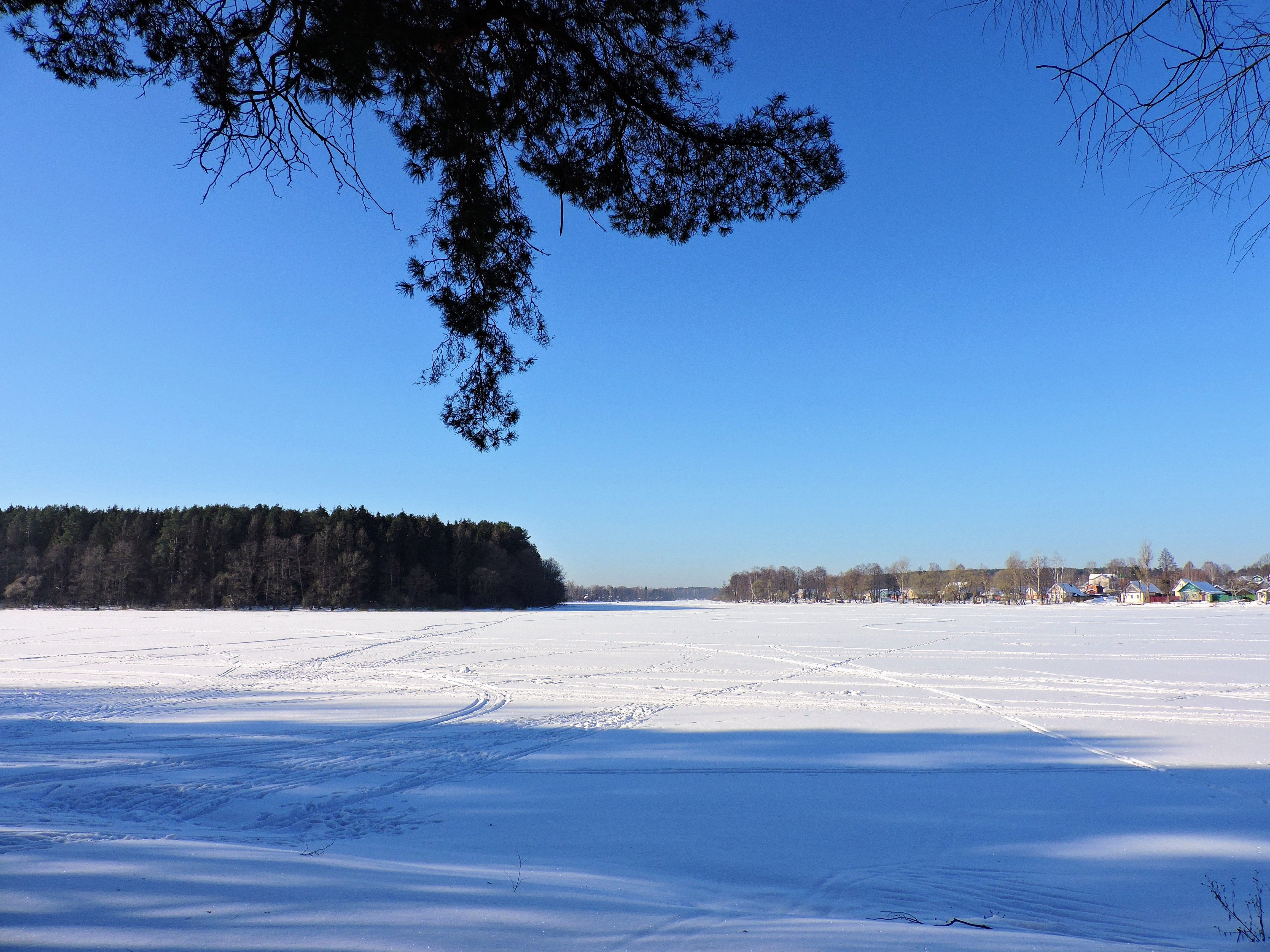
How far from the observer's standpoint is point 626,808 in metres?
5.08

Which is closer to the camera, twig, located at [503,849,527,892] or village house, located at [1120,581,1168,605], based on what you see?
twig, located at [503,849,527,892]

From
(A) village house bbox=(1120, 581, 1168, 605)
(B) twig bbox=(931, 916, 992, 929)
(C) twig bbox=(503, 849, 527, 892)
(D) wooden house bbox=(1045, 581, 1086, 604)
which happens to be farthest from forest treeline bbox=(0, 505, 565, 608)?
(D) wooden house bbox=(1045, 581, 1086, 604)

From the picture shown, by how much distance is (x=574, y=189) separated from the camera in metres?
3.87

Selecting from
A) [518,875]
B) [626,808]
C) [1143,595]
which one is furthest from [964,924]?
[1143,595]

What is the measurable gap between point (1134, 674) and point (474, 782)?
1282 centimetres

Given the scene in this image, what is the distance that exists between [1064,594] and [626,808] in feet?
357

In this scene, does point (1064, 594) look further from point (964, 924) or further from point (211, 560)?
point (964, 924)

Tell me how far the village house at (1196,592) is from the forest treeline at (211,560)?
8691 centimetres

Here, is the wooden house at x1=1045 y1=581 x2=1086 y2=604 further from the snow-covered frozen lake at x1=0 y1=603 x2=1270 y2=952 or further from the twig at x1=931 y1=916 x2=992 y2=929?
the twig at x1=931 y1=916 x2=992 y2=929

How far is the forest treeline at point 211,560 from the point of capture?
5409cm

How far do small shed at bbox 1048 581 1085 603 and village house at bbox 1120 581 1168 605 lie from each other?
18.2ft

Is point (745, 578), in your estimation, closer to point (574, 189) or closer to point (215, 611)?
point (215, 611)

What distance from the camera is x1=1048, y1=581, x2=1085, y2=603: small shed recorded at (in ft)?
305

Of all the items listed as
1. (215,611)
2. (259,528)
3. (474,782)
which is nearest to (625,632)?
(474,782)
